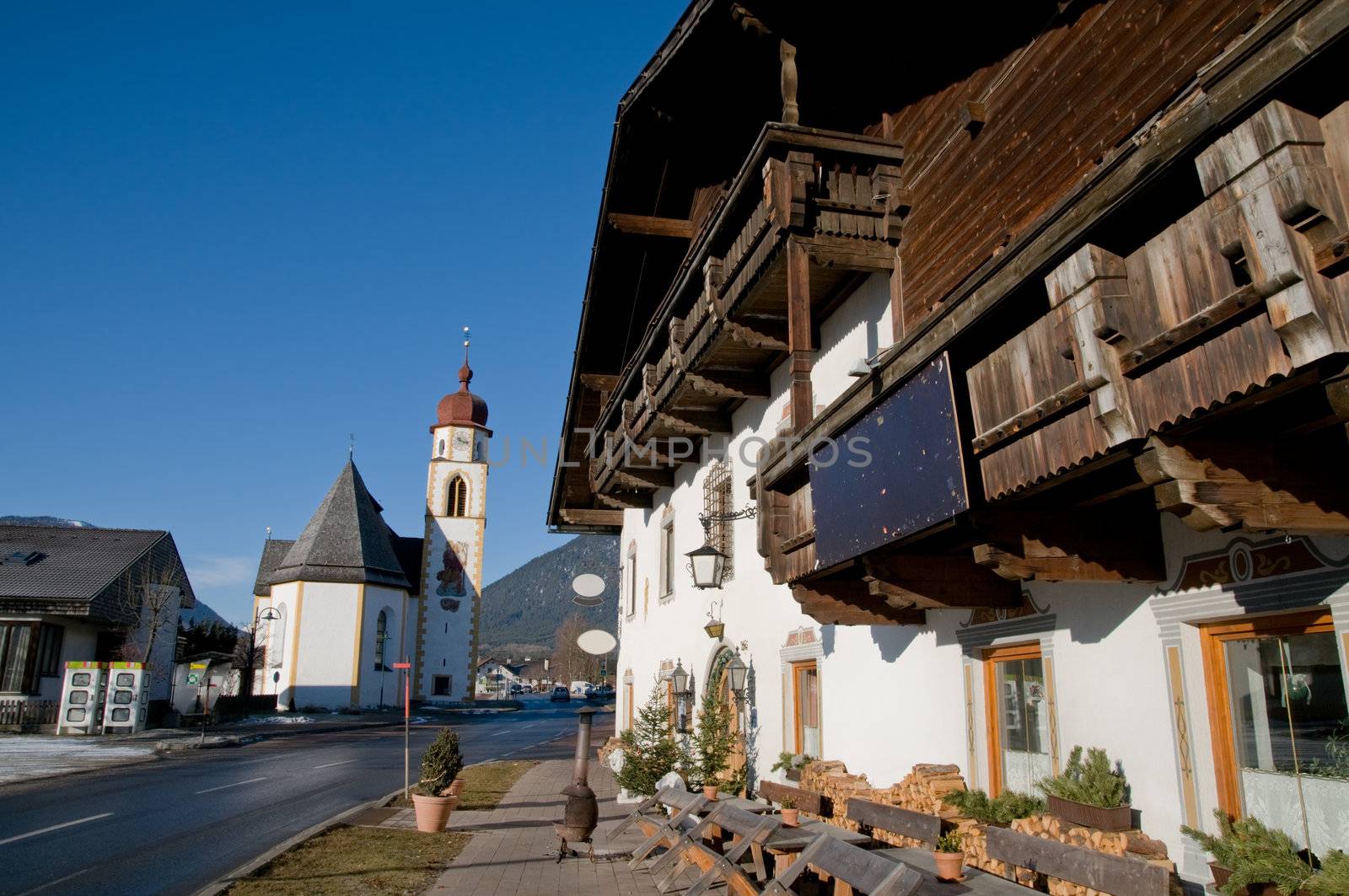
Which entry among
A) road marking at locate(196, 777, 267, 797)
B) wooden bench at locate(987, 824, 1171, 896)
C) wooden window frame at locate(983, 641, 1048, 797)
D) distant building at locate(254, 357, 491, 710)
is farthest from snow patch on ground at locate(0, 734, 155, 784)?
distant building at locate(254, 357, 491, 710)

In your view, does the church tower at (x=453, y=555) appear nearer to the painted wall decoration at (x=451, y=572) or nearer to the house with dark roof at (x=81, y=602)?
the painted wall decoration at (x=451, y=572)

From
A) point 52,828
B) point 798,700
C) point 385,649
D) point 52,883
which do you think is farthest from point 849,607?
point 385,649

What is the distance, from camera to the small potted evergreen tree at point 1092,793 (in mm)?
5270

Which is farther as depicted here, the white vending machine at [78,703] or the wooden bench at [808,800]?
the white vending machine at [78,703]

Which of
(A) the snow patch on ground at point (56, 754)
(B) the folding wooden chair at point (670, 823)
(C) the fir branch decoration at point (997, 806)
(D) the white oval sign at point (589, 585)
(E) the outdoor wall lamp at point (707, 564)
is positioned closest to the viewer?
(C) the fir branch decoration at point (997, 806)

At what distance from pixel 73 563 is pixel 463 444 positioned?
35.4m

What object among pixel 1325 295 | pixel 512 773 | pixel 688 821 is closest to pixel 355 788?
pixel 512 773

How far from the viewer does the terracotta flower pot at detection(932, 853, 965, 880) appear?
5.63 m

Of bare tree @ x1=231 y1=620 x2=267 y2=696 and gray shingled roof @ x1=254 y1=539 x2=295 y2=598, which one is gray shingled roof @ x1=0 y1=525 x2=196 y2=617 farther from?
gray shingled roof @ x1=254 y1=539 x2=295 y2=598

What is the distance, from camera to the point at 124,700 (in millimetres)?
30359

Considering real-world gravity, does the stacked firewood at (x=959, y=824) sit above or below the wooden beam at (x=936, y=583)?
below

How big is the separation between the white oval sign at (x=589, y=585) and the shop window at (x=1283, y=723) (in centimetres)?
1598

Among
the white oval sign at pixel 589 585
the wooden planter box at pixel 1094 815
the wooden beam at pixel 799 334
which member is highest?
the wooden beam at pixel 799 334

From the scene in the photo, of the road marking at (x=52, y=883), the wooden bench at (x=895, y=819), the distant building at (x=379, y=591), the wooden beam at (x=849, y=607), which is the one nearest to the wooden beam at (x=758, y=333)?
the wooden beam at (x=849, y=607)
